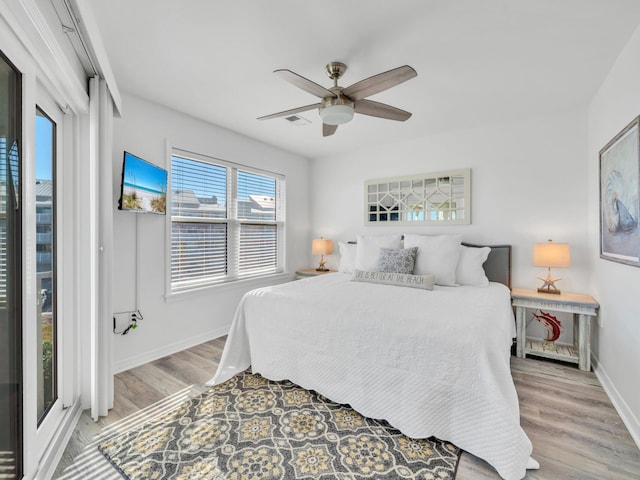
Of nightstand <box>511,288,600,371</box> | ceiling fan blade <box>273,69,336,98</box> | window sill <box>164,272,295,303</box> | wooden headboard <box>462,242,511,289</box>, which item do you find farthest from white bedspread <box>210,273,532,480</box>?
ceiling fan blade <box>273,69,336,98</box>

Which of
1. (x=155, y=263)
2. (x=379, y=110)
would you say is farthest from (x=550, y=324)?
(x=155, y=263)

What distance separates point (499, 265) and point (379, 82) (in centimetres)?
244

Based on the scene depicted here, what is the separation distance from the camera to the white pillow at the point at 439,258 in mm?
2965

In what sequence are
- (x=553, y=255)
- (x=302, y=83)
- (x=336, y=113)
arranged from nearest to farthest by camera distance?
(x=302, y=83), (x=336, y=113), (x=553, y=255)

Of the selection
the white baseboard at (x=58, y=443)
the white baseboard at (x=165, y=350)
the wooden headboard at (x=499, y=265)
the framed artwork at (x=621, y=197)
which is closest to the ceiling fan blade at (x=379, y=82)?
the framed artwork at (x=621, y=197)

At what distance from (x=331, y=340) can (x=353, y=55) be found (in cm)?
198

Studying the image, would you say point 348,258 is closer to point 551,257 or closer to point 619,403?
point 551,257

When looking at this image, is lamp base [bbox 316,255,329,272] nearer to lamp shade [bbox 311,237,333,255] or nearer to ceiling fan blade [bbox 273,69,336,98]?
lamp shade [bbox 311,237,333,255]

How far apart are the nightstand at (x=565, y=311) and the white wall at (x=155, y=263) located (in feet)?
10.2

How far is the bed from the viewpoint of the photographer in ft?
4.98

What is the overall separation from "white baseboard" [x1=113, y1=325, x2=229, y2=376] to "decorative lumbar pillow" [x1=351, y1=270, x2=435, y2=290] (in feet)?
5.50

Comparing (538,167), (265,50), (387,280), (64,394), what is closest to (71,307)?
(64,394)

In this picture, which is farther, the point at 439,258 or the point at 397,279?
the point at 439,258

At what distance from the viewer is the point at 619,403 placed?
2.00 meters
